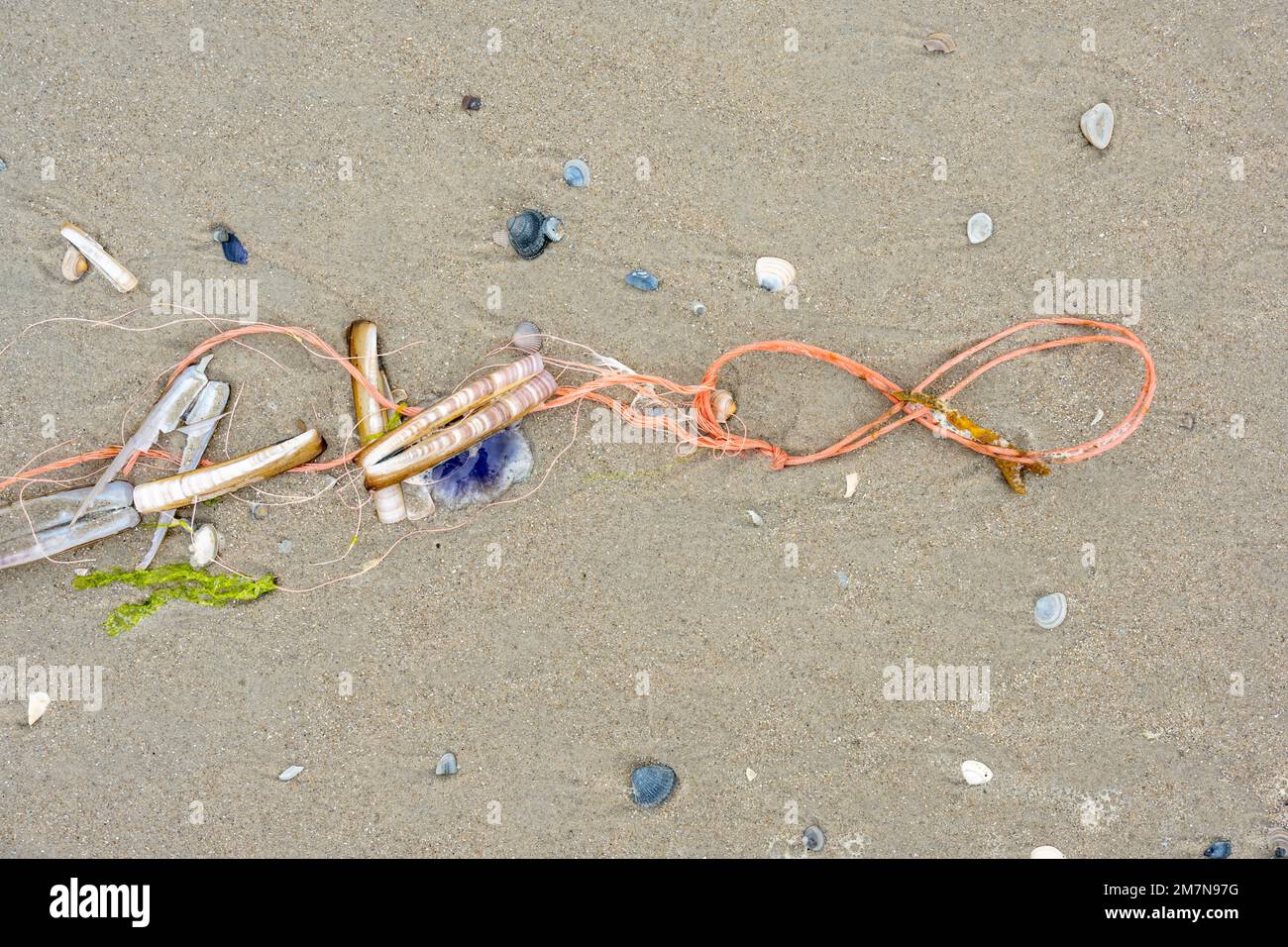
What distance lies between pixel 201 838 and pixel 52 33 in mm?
4044

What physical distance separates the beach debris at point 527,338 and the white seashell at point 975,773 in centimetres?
297

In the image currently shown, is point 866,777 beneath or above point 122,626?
beneath

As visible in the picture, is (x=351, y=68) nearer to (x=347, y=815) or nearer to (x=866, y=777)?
(x=347, y=815)

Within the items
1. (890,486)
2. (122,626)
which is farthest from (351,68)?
(890,486)

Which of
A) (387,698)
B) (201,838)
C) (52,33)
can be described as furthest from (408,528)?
(52,33)

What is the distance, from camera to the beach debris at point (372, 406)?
370 centimetres

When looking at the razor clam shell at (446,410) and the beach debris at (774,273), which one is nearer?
the razor clam shell at (446,410)

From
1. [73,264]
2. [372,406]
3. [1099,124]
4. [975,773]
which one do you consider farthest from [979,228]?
[73,264]

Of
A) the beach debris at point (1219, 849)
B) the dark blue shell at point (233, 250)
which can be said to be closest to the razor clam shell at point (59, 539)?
the dark blue shell at point (233, 250)

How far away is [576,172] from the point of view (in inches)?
146

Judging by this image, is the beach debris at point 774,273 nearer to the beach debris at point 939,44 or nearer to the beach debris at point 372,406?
the beach debris at point 939,44

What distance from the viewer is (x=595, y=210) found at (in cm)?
376

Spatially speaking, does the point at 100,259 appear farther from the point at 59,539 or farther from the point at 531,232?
the point at 531,232
